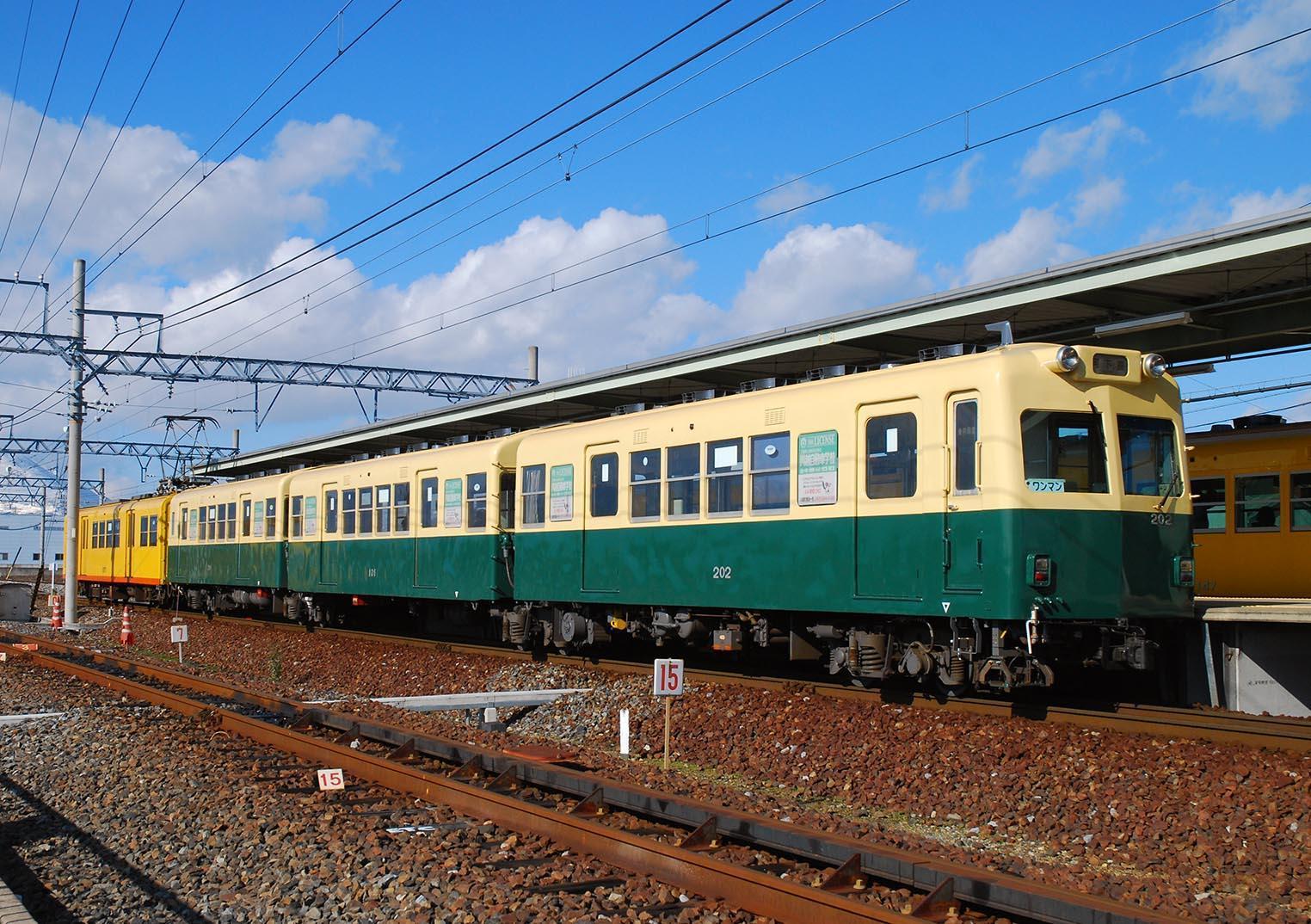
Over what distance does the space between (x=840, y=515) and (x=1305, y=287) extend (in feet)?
17.5

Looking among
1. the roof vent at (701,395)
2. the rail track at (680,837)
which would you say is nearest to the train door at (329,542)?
the roof vent at (701,395)

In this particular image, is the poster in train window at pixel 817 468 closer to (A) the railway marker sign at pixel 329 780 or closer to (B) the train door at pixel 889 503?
(B) the train door at pixel 889 503

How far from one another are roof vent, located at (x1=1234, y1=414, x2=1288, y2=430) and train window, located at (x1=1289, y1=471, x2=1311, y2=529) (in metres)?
0.94

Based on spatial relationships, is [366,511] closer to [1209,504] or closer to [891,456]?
[891,456]

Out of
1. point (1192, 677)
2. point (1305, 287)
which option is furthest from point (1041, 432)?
point (1305, 287)

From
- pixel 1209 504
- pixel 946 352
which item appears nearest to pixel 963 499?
pixel 946 352

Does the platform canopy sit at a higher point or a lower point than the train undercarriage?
higher

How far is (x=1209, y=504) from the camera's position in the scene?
16703mm

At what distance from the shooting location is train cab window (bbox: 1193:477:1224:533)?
16.5 meters

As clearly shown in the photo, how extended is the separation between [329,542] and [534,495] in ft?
26.5

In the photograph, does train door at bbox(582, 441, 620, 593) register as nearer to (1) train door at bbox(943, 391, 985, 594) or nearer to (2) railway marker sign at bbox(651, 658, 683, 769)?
(2) railway marker sign at bbox(651, 658, 683, 769)

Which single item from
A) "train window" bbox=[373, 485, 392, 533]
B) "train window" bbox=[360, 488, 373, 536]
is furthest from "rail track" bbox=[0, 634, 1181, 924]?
"train window" bbox=[360, 488, 373, 536]

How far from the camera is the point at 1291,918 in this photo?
5.82m

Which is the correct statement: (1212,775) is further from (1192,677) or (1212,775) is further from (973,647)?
(1192,677)
